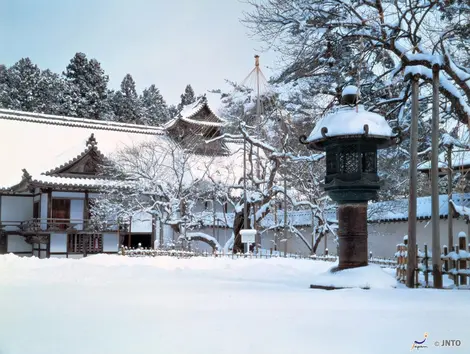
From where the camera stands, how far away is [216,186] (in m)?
26.1

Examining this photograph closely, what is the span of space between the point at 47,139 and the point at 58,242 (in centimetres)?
811

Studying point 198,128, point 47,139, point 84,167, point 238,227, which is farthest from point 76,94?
point 238,227

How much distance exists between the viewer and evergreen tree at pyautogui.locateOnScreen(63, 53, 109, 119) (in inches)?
1852

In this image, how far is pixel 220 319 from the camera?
5.51 meters

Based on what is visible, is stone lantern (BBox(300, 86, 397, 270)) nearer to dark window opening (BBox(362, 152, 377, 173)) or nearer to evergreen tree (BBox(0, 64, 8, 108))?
dark window opening (BBox(362, 152, 377, 173))

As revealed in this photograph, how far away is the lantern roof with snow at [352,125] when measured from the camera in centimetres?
930

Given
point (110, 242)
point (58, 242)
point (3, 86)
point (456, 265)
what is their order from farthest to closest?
1. point (3, 86)
2. point (110, 242)
3. point (58, 242)
4. point (456, 265)

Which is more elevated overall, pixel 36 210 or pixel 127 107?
pixel 127 107

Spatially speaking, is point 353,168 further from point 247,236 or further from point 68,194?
point 68,194

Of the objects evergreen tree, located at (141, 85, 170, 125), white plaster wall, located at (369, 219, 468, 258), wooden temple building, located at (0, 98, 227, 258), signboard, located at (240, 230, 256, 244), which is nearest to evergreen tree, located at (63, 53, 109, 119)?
evergreen tree, located at (141, 85, 170, 125)

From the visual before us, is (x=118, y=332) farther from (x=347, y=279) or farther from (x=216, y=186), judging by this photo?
(x=216, y=186)

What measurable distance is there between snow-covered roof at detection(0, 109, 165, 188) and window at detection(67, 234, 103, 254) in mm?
3217

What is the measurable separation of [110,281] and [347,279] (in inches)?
175

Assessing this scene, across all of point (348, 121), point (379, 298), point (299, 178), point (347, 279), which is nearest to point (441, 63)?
point (348, 121)
